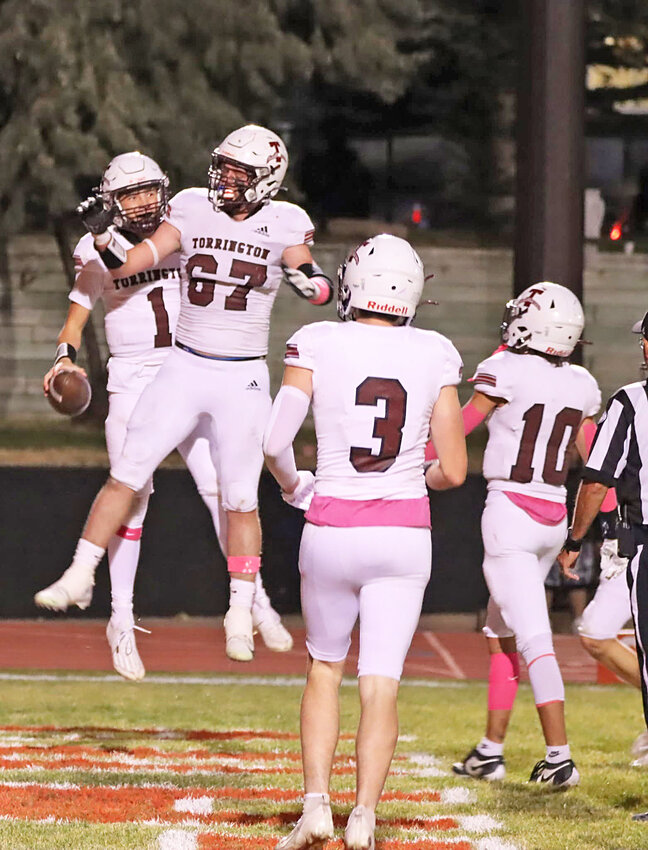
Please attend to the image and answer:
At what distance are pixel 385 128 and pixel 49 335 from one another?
5.52 meters

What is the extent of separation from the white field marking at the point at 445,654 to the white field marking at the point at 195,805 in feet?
18.6

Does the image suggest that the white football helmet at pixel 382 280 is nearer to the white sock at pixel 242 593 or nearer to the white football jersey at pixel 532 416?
the white football jersey at pixel 532 416

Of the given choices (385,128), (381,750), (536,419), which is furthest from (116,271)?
(385,128)

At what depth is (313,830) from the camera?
17.7ft

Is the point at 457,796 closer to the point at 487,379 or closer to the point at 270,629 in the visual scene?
the point at 270,629

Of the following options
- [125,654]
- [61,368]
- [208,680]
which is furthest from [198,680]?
[61,368]

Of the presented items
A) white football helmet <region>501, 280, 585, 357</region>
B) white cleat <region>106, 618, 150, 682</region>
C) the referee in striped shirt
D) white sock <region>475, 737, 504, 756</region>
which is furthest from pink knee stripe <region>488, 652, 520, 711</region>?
the referee in striped shirt

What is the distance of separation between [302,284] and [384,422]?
1.29 meters

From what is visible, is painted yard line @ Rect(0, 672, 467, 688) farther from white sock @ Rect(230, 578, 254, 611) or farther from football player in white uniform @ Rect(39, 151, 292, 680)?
white sock @ Rect(230, 578, 254, 611)

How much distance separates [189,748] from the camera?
861cm

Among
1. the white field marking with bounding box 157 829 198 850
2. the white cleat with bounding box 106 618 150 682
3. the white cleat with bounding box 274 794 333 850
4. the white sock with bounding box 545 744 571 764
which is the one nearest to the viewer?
the white cleat with bounding box 274 794 333 850

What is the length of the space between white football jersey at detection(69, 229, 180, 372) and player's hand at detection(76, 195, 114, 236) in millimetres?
940

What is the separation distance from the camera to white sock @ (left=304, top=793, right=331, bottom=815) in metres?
5.43

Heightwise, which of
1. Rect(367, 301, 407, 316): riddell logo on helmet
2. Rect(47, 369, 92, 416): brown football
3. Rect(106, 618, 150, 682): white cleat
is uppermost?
Rect(367, 301, 407, 316): riddell logo on helmet
